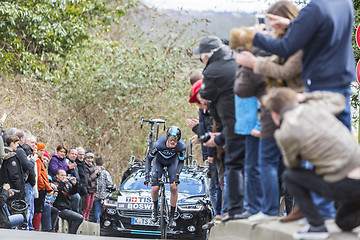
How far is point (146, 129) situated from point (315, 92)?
27712 mm

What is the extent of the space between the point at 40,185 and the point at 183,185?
140 inches

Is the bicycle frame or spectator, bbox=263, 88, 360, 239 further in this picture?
the bicycle frame

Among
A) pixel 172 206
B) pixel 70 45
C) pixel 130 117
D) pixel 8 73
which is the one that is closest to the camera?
pixel 172 206

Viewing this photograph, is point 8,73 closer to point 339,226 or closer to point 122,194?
point 122,194

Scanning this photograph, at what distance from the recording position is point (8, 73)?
2645 centimetres

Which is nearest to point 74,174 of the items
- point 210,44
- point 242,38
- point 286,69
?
point 210,44

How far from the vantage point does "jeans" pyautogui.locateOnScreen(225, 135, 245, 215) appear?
895cm

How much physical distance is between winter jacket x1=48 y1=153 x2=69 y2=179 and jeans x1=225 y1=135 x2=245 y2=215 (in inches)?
401

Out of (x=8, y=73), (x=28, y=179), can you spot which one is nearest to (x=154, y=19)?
(x=8, y=73)

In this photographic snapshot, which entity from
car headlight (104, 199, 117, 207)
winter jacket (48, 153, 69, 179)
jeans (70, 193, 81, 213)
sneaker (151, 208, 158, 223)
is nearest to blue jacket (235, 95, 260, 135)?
sneaker (151, 208, 158, 223)

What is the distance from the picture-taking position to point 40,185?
1681cm

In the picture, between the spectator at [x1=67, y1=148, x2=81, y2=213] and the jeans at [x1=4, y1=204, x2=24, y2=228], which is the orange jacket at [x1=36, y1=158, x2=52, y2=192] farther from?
the spectator at [x1=67, y1=148, x2=81, y2=213]

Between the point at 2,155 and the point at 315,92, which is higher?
the point at 315,92

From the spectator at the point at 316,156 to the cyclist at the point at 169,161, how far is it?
1124cm
